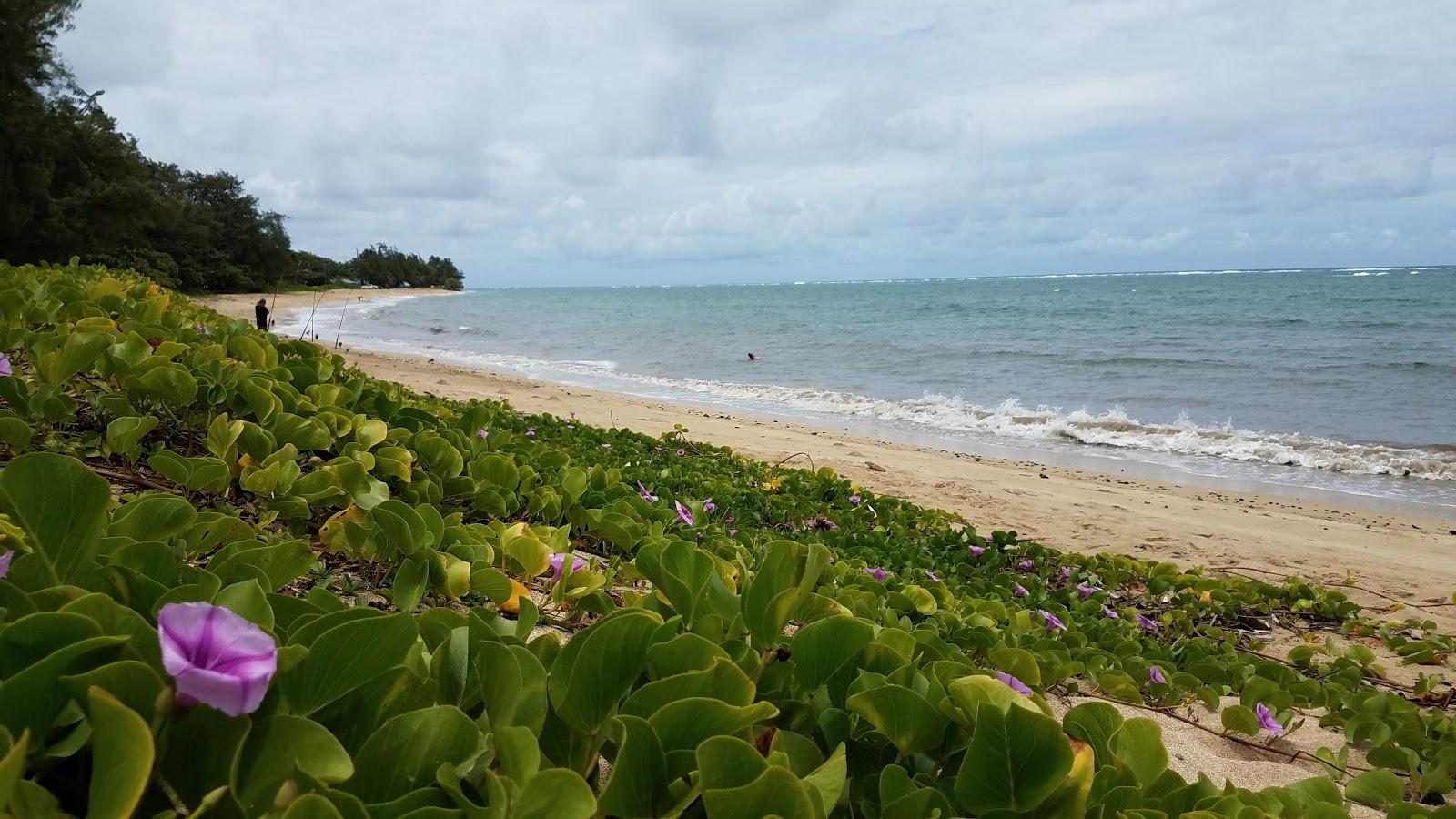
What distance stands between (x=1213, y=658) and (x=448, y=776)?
2.97 metres

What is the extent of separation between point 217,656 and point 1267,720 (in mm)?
2621

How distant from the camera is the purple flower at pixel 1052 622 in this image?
2887mm

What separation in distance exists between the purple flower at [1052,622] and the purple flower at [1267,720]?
0.59 m

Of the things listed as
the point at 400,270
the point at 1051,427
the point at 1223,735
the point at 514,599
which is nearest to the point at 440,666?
the point at 514,599

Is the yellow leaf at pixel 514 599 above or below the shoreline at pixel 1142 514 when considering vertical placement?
above

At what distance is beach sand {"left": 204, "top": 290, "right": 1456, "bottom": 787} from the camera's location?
632 centimetres

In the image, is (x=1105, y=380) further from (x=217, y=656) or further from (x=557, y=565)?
(x=217, y=656)

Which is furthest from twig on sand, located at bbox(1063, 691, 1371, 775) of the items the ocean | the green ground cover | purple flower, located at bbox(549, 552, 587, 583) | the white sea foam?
the white sea foam

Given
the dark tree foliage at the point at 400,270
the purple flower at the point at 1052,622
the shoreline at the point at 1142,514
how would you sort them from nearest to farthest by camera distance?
the purple flower at the point at 1052,622
the shoreline at the point at 1142,514
the dark tree foliage at the point at 400,270

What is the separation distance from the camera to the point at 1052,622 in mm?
2922

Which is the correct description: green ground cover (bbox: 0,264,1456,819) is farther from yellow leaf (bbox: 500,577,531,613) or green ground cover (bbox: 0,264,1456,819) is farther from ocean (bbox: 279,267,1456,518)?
ocean (bbox: 279,267,1456,518)

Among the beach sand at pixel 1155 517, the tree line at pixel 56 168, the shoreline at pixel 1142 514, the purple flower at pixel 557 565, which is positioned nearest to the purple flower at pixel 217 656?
the purple flower at pixel 557 565

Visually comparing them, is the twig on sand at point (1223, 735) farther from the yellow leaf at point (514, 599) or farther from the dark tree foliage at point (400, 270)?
the dark tree foliage at point (400, 270)

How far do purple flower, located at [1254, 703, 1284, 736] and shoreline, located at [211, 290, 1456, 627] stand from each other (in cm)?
307
